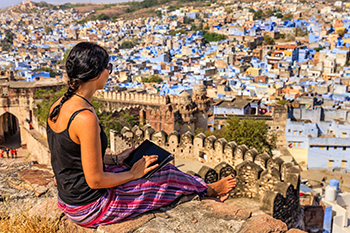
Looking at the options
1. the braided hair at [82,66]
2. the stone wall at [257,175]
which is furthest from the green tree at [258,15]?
the braided hair at [82,66]

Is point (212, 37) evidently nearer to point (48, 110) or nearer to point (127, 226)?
point (48, 110)

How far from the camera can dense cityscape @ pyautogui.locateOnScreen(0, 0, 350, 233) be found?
1279 cm

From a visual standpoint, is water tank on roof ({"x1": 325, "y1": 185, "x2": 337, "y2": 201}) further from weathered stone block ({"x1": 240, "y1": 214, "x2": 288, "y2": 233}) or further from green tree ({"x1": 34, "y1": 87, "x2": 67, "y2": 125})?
weathered stone block ({"x1": 240, "y1": 214, "x2": 288, "y2": 233})

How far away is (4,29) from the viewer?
296 feet

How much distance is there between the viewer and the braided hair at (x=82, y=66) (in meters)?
2.12

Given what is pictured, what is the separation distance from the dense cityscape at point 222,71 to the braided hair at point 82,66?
4.47 metres

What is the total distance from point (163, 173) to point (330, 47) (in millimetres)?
52733

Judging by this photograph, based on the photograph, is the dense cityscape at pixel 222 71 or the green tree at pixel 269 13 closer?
the dense cityscape at pixel 222 71

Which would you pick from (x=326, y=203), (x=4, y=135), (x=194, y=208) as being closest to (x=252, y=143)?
(x=326, y=203)

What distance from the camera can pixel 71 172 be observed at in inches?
87.3

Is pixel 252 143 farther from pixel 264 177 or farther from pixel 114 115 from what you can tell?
pixel 264 177

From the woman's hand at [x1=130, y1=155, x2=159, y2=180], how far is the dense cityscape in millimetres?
4113

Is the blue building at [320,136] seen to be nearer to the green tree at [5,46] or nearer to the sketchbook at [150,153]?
the sketchbook at [150,153]

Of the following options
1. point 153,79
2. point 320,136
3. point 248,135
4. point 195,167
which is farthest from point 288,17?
point 195,167
